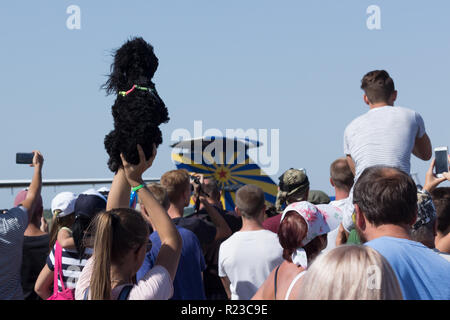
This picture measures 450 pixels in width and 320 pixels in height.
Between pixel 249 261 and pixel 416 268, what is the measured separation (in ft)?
7.21

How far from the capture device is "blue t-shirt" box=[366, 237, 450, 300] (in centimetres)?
232

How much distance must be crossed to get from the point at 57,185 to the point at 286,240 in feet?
98.5

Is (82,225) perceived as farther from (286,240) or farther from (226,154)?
(226,154)

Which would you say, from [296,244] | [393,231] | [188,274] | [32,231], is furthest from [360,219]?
[32,231]

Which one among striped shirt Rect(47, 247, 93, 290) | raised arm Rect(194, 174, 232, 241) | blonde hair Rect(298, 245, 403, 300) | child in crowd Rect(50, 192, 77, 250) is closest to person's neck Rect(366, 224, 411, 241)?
blonde hair Rect(298, 245, 403, 300)

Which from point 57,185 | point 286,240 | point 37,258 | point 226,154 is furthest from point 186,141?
point 57,185

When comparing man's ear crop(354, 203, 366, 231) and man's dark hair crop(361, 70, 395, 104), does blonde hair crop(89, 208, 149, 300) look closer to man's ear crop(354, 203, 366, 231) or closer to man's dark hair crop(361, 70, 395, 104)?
man's ear crop(354, 203, 366, 231)

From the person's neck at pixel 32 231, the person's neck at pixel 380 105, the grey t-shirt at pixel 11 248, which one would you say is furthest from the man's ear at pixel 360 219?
the person's neck at pixel 32 231

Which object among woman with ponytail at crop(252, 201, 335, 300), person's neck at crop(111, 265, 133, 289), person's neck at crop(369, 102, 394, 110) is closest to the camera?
person's neck at crop(111, 265, 133, 289)

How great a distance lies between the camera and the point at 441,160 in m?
4.26

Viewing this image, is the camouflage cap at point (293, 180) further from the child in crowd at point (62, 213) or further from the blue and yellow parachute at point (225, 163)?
the blue and yellow parachute at point (225, 163)

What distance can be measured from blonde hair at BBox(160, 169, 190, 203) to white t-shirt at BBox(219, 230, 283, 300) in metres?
0.57

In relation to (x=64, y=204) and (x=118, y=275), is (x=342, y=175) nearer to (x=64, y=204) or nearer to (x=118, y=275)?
(x=64, y=204)
